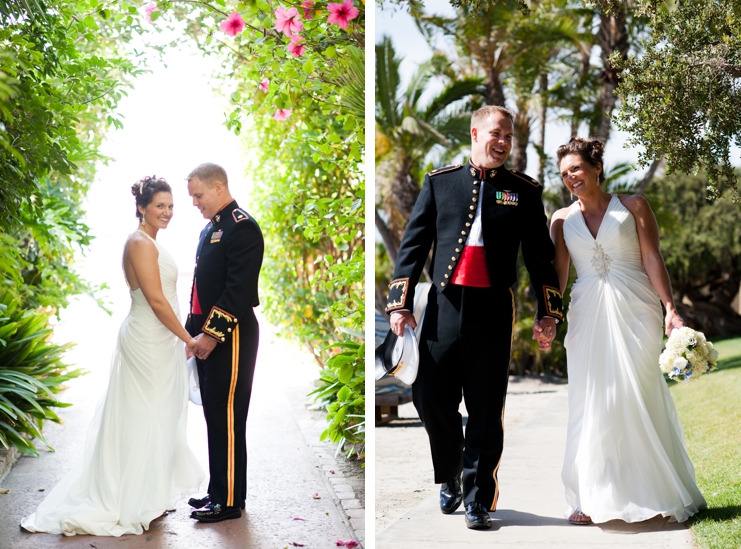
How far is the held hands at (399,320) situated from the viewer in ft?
10.8

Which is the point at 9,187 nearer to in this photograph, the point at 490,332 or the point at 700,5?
the point at 490,332

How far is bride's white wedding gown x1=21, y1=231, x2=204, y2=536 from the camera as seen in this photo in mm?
3475

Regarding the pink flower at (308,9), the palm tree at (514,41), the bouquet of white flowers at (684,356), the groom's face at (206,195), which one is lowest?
the bouquet of white flowers at (684,356)

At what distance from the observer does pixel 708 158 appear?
396 centimetres

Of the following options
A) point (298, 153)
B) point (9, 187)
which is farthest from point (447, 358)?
point (298, 153)

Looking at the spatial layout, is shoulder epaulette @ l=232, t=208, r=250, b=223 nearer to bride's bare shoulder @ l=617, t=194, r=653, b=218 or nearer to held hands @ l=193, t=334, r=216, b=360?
held hands @ l=193, t=334, r=216, b=360

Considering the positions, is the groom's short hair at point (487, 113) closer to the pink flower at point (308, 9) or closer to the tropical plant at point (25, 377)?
the pink flower at point (308, 9)

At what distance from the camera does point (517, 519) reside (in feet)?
11.2

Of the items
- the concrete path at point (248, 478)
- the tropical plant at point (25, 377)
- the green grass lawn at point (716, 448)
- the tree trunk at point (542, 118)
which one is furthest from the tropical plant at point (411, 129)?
the tropical plant at point (25, 377)

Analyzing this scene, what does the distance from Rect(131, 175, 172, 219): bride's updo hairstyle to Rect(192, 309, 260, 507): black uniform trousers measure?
2.45ft

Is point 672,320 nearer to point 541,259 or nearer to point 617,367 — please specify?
point 617,367

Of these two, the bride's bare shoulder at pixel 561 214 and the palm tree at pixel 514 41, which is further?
the palm tree at pixel 514 41

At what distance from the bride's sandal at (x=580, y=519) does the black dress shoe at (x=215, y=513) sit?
164 centimetres

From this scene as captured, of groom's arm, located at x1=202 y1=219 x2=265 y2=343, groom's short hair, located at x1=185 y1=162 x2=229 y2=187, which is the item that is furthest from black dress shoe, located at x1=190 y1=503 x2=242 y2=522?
groom's short hair, located at x1=185 y1=162 x2=229 y2=187
